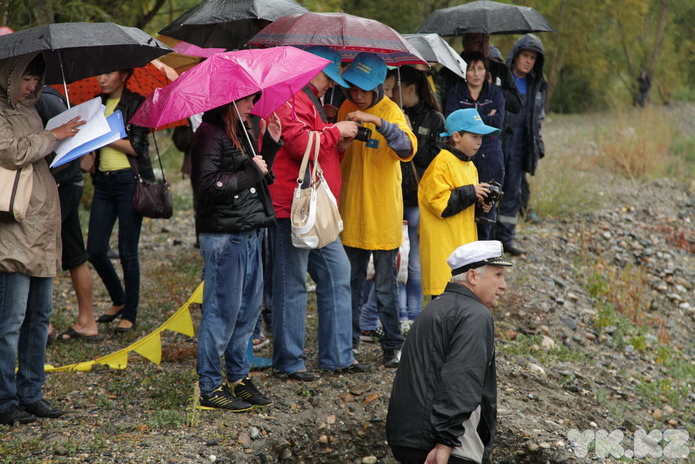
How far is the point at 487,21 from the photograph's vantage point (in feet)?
24.6

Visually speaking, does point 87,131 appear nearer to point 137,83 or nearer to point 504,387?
point 137,83

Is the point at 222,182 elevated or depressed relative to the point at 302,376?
elevated

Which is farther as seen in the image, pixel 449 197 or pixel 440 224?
pixel 440 224

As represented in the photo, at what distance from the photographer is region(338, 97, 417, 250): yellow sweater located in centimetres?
560

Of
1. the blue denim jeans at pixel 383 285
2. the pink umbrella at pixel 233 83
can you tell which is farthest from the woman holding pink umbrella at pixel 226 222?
the blue denim jeans at pixel 383 285

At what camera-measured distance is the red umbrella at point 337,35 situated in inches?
202

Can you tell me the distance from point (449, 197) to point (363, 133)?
0.76 m

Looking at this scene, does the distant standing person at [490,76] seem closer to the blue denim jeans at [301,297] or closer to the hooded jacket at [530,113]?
the hooded jacket at [530,113]

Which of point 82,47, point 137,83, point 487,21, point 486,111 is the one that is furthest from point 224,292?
point 487,21

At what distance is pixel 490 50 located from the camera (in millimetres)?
8023

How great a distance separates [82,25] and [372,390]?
292 centimetres

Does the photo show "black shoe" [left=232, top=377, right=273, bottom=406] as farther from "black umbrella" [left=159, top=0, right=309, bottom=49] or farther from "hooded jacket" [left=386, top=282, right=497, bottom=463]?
"black umbrella" [left=159, top=0, right=309, bottom=49]

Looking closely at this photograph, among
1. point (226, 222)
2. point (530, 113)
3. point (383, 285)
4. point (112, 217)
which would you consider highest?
point (530, 113)

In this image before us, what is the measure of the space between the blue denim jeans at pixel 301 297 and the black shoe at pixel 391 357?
412 mm
